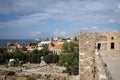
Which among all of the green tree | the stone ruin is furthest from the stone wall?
the green tree

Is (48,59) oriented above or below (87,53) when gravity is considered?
below

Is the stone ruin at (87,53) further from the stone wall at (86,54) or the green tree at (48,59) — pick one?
the green tree at (48,59)

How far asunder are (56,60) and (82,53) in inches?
1978

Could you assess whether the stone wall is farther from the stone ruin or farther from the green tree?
the green tree

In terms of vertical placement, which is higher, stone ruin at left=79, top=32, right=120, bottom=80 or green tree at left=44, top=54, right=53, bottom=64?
stone ruin at left=79, top=32, right=120, bottom=80

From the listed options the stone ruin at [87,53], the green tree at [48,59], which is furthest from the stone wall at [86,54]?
the green tree at [48,59]

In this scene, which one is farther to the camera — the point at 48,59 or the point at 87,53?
the point at 48,59

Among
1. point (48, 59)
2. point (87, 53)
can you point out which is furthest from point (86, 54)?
point (48, 59)

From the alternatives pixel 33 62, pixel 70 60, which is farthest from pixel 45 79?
pixel 33 62

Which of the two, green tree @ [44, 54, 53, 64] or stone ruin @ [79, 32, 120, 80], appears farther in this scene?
green tree @ [44, 54, 53, 64]

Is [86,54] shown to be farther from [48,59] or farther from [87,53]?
[48,59]

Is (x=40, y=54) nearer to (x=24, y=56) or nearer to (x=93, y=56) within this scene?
(x=24, y=56)

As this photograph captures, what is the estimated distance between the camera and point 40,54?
65.1 metres

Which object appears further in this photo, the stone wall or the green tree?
the green tree
